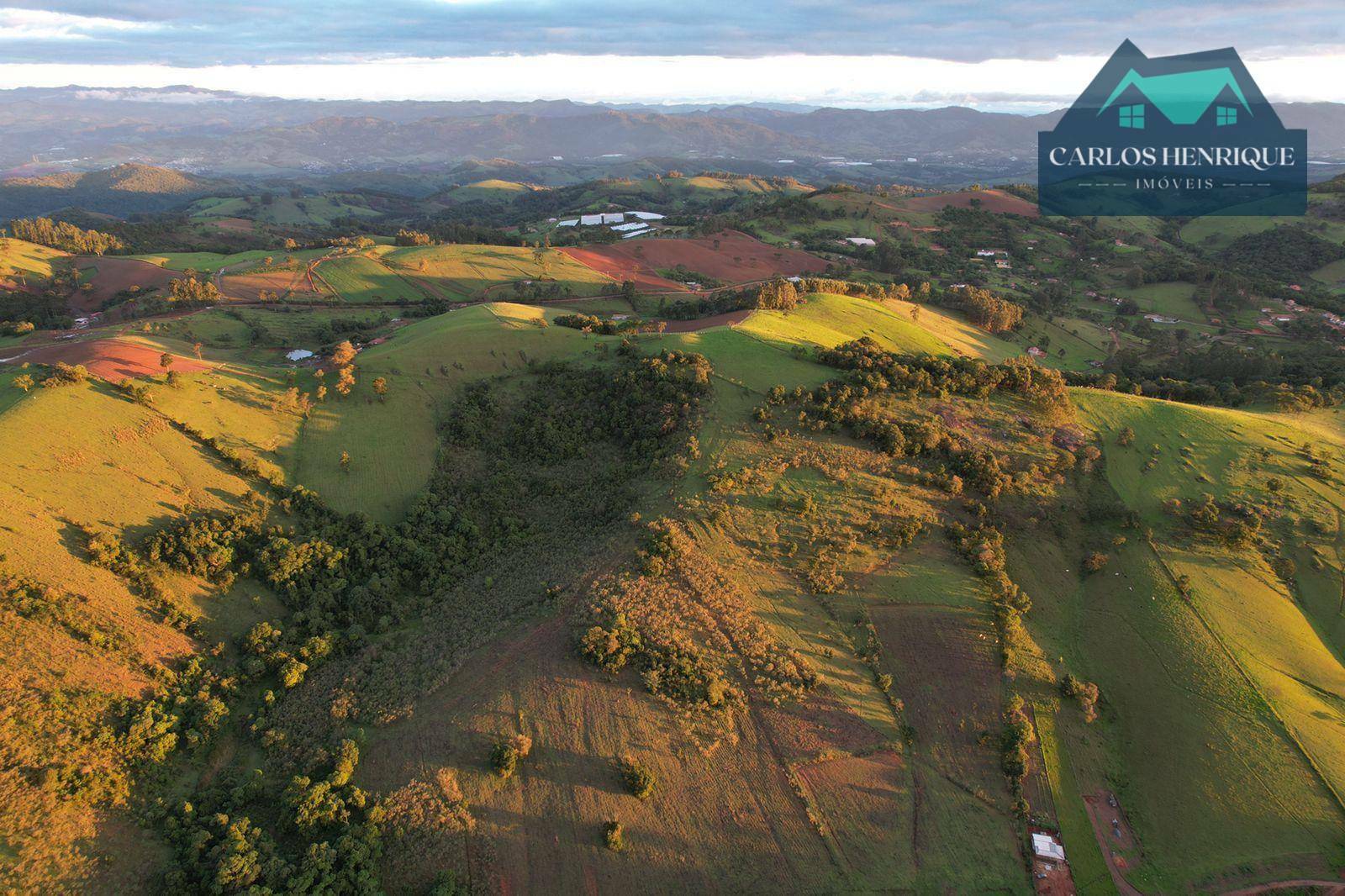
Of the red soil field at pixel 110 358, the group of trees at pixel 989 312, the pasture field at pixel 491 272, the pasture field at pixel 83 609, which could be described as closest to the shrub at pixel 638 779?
the pasture field at pixel 83 609

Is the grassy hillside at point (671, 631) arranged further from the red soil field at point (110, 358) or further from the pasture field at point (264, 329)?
the pasture field at point (264, 329)

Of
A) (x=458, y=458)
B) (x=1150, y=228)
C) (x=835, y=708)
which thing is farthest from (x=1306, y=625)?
(x=1150, y=228)

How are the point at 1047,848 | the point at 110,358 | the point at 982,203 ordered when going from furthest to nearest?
the point at 982,203 < the point at 110,358 < the point at 1047,848

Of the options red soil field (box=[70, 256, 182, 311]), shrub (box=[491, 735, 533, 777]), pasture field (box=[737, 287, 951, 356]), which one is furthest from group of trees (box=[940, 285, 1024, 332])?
red soil field (box=[70, 256, 182, 311])

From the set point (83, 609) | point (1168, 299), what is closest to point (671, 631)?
point (83, 609)

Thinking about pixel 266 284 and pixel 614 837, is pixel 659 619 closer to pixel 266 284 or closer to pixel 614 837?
pixel 614 837

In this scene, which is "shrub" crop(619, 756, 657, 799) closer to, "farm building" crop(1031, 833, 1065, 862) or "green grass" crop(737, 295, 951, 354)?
"farm building" crop(1031, 833, 1065, 862)

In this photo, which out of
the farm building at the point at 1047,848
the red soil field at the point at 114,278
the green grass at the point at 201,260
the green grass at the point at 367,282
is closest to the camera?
the farm building at the point at 1047,848
